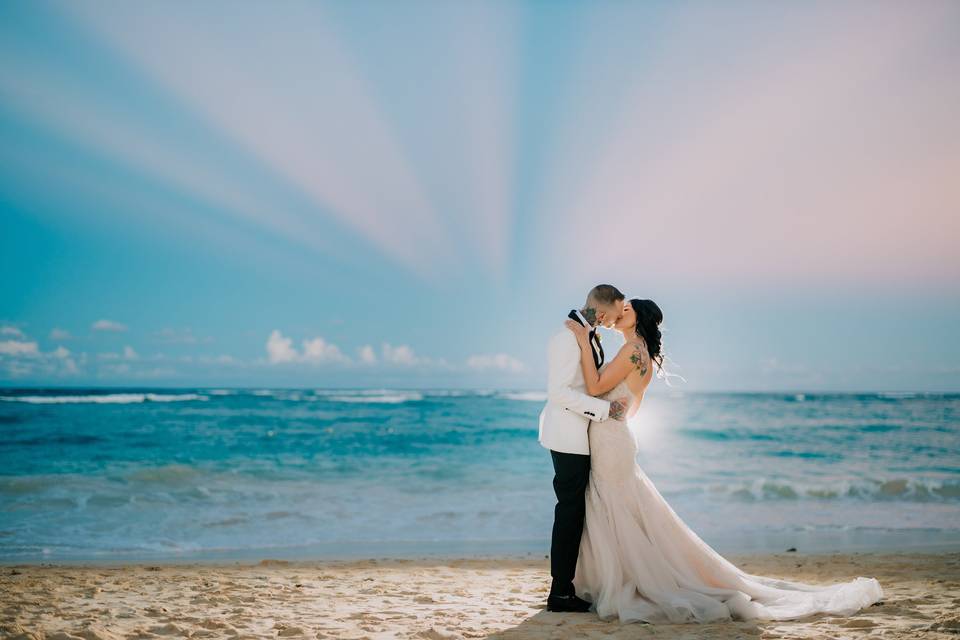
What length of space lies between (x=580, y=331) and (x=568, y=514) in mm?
1399

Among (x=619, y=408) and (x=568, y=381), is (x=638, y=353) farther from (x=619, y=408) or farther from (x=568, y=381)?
(x=568, y=381)

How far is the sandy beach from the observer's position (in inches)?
182

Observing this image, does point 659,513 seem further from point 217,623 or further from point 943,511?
point 943,511

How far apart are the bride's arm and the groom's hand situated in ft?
0.47

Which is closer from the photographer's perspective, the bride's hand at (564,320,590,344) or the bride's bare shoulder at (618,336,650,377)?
the bride's hand at (564,320,590,344)

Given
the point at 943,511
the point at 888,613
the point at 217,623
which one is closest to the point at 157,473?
the point at 217,623

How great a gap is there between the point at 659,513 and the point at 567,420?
1032 millimetres

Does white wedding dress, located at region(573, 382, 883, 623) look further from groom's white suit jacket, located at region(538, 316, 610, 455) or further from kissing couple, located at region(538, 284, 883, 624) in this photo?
groom's white suit jacket, located at region(538, 316, 610, 455)

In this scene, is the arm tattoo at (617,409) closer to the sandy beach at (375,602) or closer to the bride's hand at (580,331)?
the bride's hand at (580,331)

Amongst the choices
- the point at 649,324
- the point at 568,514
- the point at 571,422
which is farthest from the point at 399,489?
the point at 649,324

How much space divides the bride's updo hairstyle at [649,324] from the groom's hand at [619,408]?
0.44 metres

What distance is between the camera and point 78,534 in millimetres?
9344

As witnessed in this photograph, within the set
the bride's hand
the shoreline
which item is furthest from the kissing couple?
the shoreline

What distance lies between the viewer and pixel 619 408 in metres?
5.11
